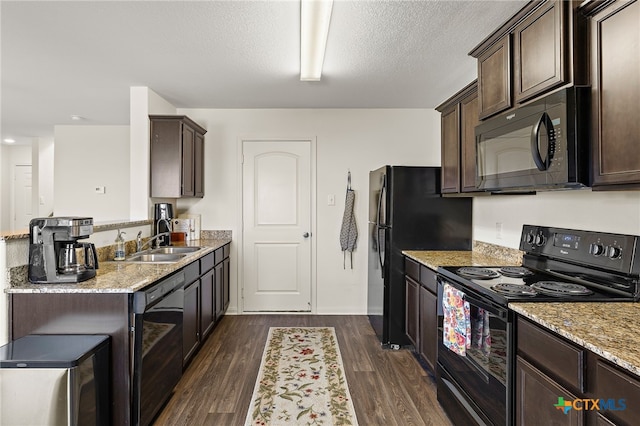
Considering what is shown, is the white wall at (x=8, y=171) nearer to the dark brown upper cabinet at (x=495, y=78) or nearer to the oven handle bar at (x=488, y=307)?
the dark brown upper cabinet at (x=495, y=78)

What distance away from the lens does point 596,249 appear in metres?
1.77

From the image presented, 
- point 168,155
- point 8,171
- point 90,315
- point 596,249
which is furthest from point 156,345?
point 8,171

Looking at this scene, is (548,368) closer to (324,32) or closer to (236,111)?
(324,32)

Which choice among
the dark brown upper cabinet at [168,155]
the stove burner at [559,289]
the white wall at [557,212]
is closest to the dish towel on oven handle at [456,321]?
the stove burner at [559,289]

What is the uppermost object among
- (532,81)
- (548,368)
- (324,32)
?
(324,32)

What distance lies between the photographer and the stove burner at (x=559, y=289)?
5.21 feet

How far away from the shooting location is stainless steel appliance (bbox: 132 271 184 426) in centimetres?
184

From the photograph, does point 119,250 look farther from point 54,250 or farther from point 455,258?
point 455,258

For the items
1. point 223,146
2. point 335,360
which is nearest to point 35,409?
point 335,360

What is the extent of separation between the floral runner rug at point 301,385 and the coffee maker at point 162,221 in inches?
55.8

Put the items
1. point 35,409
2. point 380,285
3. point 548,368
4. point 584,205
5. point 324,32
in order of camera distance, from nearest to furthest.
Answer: point 548,368
point 35,409
point 584,205
point 324,32
point 380,285

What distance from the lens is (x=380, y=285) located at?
3.36 metres

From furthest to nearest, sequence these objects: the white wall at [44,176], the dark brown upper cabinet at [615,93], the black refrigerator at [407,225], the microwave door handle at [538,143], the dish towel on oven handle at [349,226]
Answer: the white wall at [44,176] → the dish towel on oven handle at [349,226] → the black refrigerator at [407,225] → the microwave door handle at [538,143] → the dark brown upper cabinet at [615,93]

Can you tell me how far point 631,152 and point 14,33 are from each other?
11.7 ft
